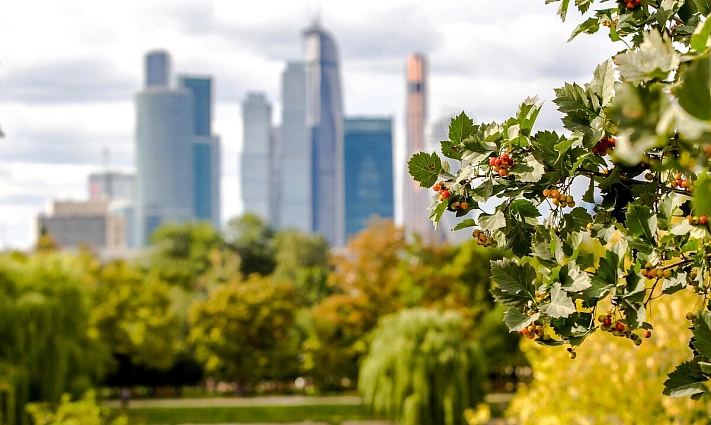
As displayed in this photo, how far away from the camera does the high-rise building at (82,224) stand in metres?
158

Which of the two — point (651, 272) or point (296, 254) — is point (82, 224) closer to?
point (296, 254)

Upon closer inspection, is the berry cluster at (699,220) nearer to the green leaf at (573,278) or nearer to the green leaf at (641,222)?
the green leaf at (641,222)

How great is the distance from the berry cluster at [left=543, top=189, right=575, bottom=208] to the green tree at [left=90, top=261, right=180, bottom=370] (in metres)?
24.6

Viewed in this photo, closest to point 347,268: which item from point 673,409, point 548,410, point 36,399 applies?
point 36,399

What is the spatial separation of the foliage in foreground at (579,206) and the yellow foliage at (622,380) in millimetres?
4662

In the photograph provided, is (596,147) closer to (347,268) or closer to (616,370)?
(616,370)

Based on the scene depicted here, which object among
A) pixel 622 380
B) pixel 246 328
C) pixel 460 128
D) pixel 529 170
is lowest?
pixel 246 328

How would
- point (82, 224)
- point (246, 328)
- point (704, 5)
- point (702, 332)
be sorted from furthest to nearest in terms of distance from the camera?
point (82, 224) → point (246, 328) → point (704, 5) → point (702, 332)

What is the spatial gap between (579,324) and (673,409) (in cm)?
468


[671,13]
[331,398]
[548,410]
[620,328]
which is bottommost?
[331,398]

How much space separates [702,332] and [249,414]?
23336mm

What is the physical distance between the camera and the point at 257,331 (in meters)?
27.7

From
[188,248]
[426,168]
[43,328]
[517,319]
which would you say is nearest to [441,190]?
[426,168]

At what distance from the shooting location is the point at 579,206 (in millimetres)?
2117
